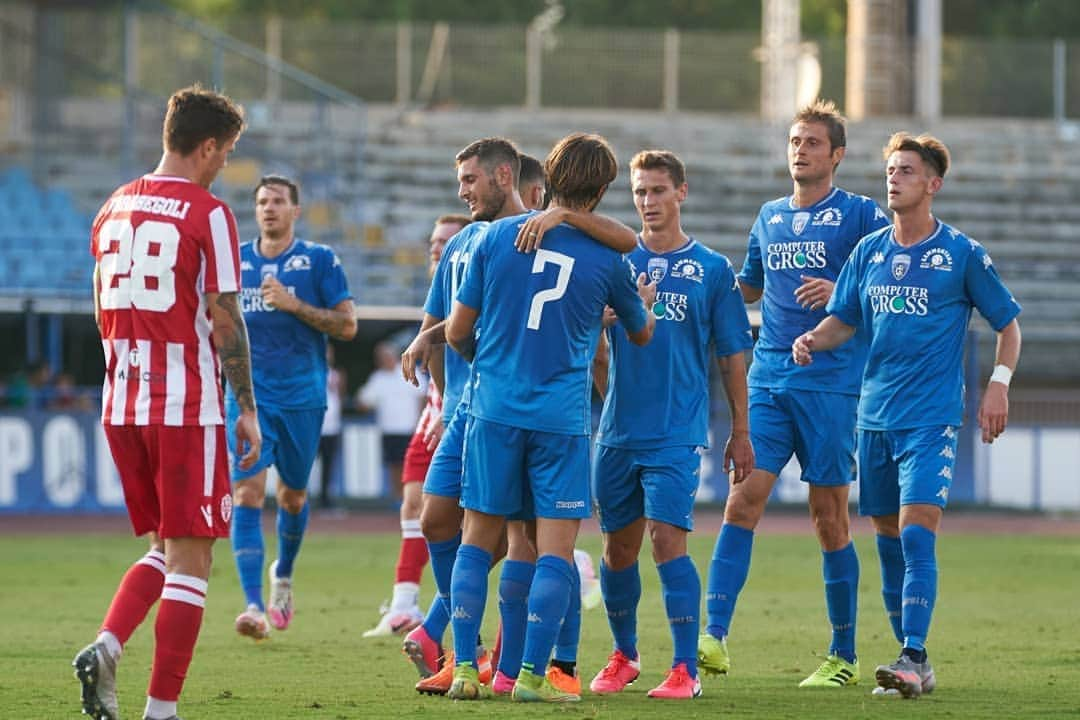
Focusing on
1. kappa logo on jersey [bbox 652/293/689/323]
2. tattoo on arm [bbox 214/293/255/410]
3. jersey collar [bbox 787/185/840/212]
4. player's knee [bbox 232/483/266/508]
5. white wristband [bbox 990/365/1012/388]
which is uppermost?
jersey collar [bbox 787/185/840/212]

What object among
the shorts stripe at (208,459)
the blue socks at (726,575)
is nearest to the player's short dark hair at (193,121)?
the shorts stripe at (208,459)

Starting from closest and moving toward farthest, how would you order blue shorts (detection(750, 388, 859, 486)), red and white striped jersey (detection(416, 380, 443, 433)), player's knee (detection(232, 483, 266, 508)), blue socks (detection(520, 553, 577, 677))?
blue socks (detection(520, 553, 577, 677)) < blue shorts (detection(750, 388, 859, 486)) < red and white striped jersey (detection(416, 380, 443, 433)) < player's knee (detection(232, 483, 266, 508))

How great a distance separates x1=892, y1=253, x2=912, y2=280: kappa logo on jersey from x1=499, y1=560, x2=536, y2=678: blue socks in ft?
7.35

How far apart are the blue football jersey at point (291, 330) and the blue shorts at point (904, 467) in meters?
3.80

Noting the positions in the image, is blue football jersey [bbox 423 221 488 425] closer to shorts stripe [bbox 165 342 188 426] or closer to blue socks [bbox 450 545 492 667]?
blue socks [bbox 450 545 492 667]

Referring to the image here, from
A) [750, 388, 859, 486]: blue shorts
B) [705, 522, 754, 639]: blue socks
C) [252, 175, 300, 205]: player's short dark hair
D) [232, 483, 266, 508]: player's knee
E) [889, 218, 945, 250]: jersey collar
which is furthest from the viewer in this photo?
[252, 175, 300, 205]: player's short dark hair

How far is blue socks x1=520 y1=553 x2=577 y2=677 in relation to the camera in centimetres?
765

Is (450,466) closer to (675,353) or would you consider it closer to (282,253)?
(675,353)

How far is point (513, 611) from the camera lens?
7852mm

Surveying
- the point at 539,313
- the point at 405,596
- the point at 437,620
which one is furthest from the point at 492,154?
the point at 405,596

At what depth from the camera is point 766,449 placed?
30.5 ft

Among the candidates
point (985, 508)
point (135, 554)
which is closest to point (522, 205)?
point (135, 554)

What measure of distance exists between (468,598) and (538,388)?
2.92 ft

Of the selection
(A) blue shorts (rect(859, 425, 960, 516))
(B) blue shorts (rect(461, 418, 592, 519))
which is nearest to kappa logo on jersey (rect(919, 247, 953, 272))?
(A) blue shorts (rect(859, 425, 960, 516))
